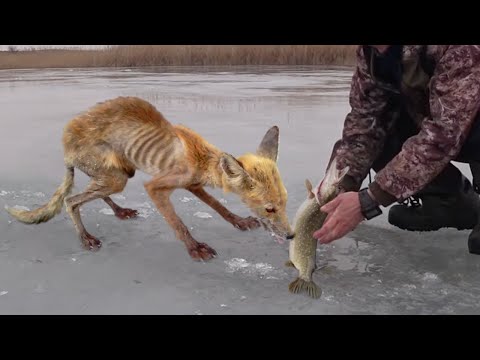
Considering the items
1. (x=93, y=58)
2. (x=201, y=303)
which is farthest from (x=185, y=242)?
(x=93, y=58)

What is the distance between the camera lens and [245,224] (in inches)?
162

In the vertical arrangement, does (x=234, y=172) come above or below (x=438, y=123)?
below

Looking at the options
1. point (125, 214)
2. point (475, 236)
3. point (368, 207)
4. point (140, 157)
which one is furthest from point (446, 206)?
point (125, 214)

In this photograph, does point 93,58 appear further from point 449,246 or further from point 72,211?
point 449,246

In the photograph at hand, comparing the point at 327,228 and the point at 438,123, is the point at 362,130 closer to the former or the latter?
the point at 438,123

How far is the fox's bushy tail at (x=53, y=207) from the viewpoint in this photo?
4.01m

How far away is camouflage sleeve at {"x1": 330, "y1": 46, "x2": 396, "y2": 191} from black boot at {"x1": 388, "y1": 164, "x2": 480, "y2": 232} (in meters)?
0.52

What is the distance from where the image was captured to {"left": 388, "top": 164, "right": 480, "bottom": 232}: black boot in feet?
12.7

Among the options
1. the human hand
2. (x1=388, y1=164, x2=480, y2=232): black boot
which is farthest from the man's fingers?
(x1=388, y1=164, x2=480, y2=232): black boot

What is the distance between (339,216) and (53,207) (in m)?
2.13

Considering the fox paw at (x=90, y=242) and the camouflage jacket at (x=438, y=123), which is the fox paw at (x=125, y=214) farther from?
the camouflage jacket at (x=438, y=123)

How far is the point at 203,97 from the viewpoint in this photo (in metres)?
9.84

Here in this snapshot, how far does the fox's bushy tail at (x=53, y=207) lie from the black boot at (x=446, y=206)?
2.47 m

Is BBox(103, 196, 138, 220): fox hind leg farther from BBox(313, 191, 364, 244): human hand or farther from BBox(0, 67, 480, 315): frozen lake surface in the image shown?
BBox(313, 191, 364, 244): human hand
